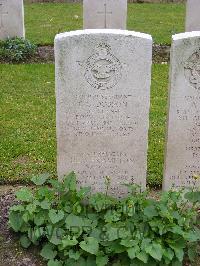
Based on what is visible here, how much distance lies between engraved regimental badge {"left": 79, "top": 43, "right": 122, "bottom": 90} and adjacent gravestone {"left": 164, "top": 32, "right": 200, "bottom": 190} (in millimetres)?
470

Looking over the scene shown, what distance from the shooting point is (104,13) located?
9.91 metres

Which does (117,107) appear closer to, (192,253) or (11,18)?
(192,253)

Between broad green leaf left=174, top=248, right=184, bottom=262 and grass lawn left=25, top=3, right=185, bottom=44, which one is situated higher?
grass lawn left=25, top=3, right=185, bottom=44

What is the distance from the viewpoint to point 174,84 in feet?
13.9

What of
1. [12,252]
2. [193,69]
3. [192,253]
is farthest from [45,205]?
[193,69]

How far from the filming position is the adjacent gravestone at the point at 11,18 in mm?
9984

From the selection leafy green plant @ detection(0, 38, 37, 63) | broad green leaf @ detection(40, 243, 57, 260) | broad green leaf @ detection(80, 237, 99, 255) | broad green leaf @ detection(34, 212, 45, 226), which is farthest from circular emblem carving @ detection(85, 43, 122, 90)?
leafy green plant @ detection(0, 38, 37, 63)

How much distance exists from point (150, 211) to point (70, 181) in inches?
29.8

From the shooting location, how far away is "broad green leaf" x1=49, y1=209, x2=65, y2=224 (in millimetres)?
4027

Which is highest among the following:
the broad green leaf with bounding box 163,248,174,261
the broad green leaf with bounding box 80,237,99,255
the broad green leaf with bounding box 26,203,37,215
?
the broad green leaf with bounding box 26,203,37,215

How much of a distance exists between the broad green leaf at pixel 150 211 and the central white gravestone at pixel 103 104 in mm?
540

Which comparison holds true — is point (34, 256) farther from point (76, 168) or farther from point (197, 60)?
point (197, 60)

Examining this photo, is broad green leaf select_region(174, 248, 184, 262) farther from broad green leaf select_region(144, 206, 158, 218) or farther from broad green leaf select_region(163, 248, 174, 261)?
broad green leaf select_region(144, 206, 158, 218)

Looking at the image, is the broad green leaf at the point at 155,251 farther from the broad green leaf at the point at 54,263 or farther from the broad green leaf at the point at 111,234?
the broad green leaf at the point at 54,263
